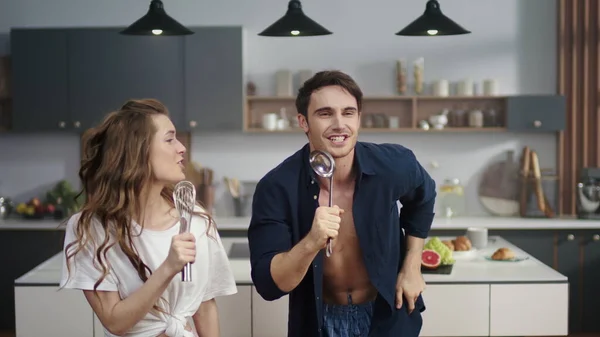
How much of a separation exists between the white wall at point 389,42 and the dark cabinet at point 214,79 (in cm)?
37

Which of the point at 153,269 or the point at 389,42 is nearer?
the point at 153,269

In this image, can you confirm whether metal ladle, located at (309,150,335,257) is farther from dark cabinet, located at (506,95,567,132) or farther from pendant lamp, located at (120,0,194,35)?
dark cabinet, located at (506,95,567,132)

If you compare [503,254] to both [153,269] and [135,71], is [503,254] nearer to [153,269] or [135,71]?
[153,269]

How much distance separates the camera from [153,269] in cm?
223

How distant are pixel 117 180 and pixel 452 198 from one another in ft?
Result: 13.4

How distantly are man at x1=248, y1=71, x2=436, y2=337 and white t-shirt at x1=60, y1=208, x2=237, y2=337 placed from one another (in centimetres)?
15

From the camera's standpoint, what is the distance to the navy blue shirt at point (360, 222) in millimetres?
2371

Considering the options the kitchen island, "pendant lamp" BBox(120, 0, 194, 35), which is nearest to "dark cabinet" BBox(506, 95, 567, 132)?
the kitchen island

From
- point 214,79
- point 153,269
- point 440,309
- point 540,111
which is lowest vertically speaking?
point 440,309

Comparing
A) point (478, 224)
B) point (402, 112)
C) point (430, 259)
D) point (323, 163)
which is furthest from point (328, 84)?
point (402, 112)

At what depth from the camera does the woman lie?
218 centimetres

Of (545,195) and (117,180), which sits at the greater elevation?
(117,180)

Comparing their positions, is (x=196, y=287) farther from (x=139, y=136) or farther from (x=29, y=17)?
(x=29, y=17)

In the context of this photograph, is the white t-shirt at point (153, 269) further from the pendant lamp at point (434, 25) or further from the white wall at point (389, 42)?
the white wall at point (389, 42)
